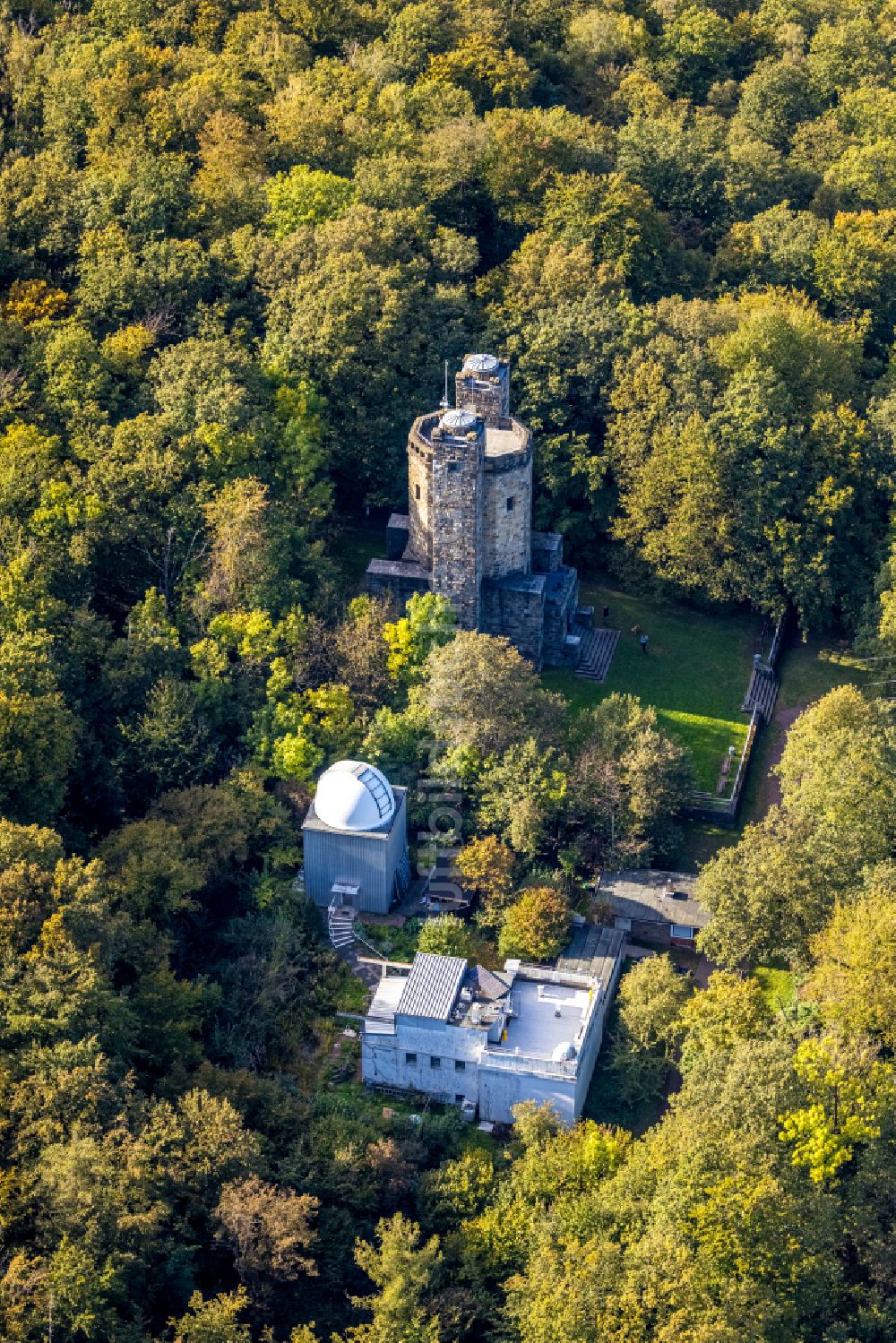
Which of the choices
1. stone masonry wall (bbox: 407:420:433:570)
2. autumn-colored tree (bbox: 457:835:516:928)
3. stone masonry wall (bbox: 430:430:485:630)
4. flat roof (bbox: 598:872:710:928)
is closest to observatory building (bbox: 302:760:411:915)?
autumn-colored tree (bbox: 457:835:516:928)

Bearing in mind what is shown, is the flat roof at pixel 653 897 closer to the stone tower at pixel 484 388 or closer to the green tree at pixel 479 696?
the green tree at pixel 479 696

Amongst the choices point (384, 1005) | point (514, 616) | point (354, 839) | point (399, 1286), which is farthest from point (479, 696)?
point (399, 1286)

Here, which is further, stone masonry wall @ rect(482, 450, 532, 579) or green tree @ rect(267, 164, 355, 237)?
green tree @ rect(267, 164, 355, 237)

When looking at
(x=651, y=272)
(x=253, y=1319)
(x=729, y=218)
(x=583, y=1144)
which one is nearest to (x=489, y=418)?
(x=651, y=272)

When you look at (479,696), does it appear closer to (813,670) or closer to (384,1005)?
(384,1005)

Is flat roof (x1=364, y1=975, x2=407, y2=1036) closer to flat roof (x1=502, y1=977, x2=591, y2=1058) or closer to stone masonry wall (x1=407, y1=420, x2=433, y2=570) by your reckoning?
flat roof (x1=502, y1=977, x2=591, y2=1058)

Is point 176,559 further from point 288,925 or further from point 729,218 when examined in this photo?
point 729,218

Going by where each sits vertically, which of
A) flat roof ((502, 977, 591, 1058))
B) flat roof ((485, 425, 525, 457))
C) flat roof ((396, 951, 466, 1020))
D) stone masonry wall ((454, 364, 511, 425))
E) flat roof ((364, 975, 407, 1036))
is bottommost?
flat roof ((502, 977, 591, 1058))
